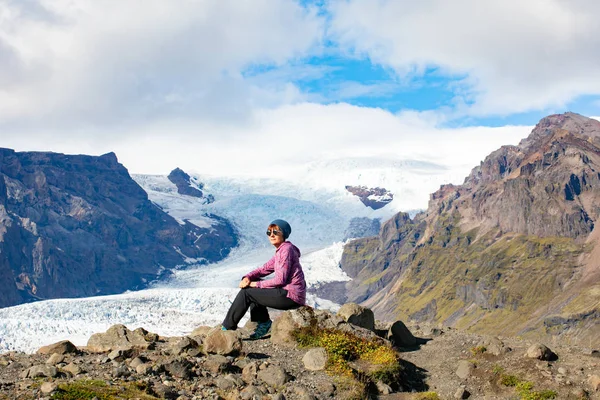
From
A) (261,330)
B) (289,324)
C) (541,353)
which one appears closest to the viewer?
(541,353)

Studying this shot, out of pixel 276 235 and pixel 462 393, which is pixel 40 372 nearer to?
pixel 276 235

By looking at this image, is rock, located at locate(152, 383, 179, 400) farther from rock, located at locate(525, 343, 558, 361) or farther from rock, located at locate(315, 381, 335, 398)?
rock, located at locate(525, 343, 558, 361)

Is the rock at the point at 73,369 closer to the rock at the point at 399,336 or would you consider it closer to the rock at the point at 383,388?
the rock at the point at 383,388

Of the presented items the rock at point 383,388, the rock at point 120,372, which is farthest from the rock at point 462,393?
the rock at point 120,372

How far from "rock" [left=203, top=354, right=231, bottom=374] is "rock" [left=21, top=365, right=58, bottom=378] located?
4029 millimetres

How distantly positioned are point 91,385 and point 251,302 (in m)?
Answer: 7.28

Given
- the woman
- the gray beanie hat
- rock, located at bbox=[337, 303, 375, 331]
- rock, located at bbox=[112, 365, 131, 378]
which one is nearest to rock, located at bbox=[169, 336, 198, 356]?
the woman

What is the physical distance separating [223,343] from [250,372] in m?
2.04

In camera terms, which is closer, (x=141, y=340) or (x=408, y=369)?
(x=408, y=369)

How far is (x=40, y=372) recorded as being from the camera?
57.0 feet

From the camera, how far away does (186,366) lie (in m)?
18.5

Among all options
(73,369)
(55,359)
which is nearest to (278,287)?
(73,369)

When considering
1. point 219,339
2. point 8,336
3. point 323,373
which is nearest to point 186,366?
point 219,339

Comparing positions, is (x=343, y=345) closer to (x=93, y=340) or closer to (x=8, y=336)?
(x=93, y=340)
